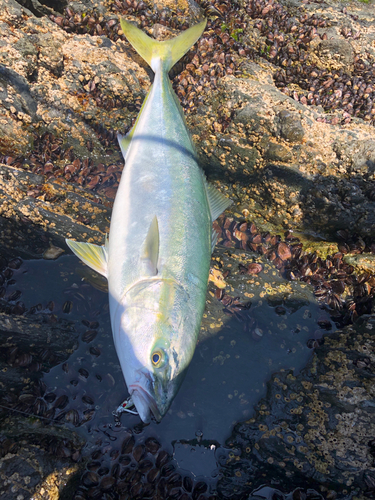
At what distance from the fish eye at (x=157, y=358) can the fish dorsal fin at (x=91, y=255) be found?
92 cm

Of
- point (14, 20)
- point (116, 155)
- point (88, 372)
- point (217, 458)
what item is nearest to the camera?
point (217, 458)

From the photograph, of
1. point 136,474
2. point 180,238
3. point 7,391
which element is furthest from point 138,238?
point 136,474

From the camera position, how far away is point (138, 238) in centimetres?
258

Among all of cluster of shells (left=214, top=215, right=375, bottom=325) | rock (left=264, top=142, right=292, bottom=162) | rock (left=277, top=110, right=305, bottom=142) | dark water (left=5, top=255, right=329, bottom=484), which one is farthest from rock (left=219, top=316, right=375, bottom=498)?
rock (left=277, top=110, right=305, bottom=142)

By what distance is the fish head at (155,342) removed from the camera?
2.07 metres

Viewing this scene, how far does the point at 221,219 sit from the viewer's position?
4.00m

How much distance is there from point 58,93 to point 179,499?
460 centimetres

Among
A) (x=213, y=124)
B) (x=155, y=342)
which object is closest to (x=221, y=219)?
(x=213, y=124)

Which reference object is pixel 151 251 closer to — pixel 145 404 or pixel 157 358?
pixel 157 358

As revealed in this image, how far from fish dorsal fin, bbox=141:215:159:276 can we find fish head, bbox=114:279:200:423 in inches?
3.5

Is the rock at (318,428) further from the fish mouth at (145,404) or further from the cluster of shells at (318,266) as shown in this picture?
the fish mouth at (145,404)

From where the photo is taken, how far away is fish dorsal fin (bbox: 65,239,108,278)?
2717 mm

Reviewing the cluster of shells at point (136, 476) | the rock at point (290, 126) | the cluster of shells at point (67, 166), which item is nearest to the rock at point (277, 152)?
the rock at point (290, 126)

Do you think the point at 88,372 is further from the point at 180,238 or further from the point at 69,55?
the point at 69,55
